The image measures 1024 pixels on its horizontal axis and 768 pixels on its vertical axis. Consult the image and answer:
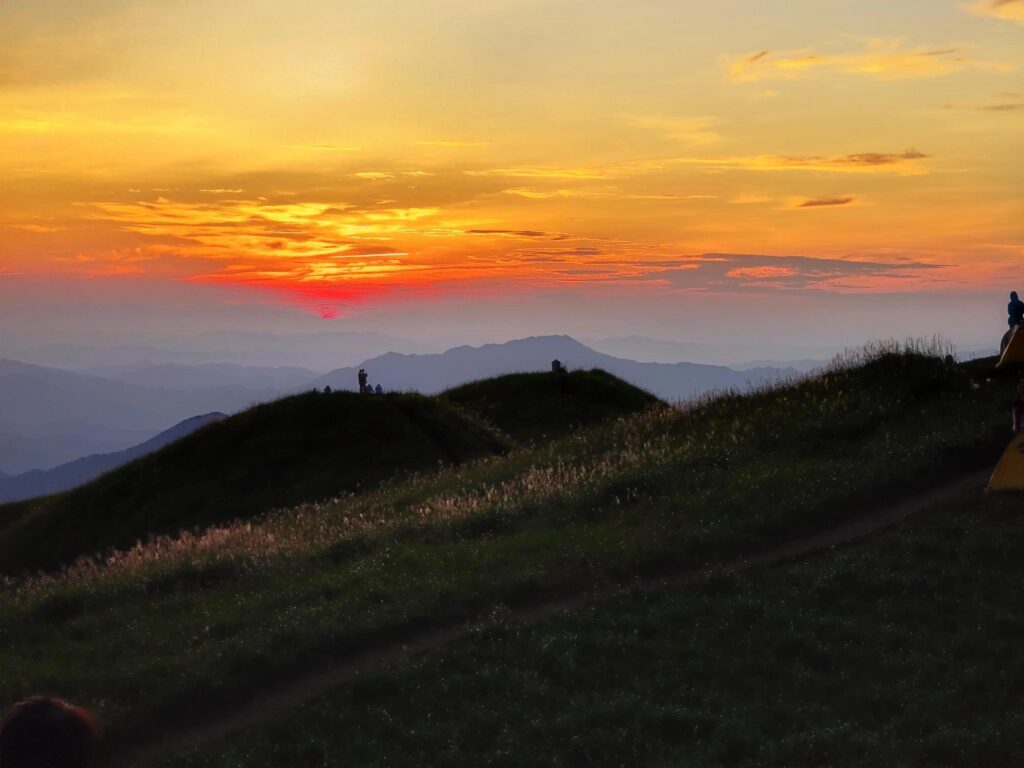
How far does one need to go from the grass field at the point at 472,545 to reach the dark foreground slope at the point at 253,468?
11.0 meters

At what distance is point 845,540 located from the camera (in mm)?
23422

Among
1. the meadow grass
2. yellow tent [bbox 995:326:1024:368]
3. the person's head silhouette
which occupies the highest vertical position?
yellow tent [bbox 995:326:1024:368]

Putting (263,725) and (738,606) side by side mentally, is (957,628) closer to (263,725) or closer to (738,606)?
(738,606)

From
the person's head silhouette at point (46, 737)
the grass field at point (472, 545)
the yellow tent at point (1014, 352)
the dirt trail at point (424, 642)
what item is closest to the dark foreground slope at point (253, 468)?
the grass field at point (472, 545)

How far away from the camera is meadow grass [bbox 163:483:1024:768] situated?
15633 mm

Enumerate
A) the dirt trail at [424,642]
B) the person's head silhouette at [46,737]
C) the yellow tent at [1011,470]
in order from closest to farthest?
the person's head silhouette at [46,737]
the dirt trail at [424,642]
the yellow tent at [1011,470]

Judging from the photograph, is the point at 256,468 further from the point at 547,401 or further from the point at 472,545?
the point at 472,545

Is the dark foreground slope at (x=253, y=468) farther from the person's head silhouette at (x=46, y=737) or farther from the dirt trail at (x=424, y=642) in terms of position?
the person's head silhouette at (x=46, y=737)

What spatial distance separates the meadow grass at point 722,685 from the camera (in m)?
15.6

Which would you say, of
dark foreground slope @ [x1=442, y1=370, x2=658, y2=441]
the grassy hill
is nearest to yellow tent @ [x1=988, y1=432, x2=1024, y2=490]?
the grassy hill

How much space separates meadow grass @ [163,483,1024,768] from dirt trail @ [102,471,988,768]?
471 millimetres

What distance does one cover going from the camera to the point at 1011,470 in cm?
2516

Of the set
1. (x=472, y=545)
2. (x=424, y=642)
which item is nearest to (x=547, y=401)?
(x=472, y=545)

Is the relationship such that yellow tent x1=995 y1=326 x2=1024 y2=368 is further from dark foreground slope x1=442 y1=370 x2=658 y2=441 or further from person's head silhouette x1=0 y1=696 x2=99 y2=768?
person's head silhouette x1=0 y1=696 x2=99 y2=768
